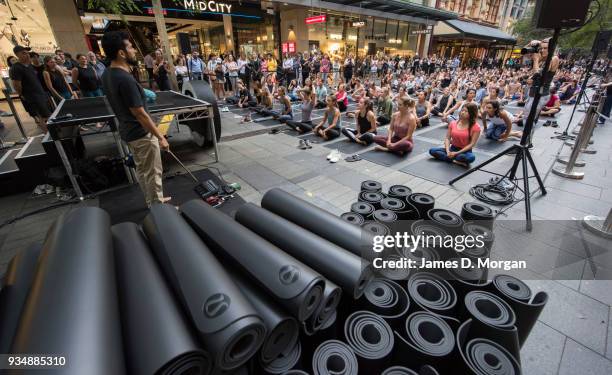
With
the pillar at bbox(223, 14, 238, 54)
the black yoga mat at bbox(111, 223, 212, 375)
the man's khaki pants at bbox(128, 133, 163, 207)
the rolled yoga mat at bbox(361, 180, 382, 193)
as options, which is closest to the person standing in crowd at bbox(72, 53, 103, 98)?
the man's khaki pants at bbox(128, 133, 163, 207)

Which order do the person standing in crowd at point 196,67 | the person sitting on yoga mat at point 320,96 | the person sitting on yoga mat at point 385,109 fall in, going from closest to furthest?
the person sitting on yoga mat at point 385,109, the person sitting on yoga mat at point 320,96, the person standing in crowd at point 196,67

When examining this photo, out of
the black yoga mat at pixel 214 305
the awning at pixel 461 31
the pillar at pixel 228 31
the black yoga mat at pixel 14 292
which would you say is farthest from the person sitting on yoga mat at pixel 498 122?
the awning at pixel 461 31

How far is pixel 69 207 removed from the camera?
14.6 ft

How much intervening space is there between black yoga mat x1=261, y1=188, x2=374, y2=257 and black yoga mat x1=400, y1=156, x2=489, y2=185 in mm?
3757

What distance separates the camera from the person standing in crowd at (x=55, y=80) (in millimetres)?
7777

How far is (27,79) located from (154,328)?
8761 millimetres

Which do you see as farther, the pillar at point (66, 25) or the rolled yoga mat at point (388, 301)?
the pillar at point (66, 25)

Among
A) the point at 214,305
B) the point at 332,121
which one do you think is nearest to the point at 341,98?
the point at 332,121

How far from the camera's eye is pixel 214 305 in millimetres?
1222

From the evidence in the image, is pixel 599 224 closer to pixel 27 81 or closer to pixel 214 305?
pixel 214 305

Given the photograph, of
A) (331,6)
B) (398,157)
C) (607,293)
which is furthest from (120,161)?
(331,6)

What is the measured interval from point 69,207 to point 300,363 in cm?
495

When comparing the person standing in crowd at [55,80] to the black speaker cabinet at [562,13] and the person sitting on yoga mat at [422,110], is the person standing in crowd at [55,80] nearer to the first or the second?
the person sitting on yoga mat at [422,110]

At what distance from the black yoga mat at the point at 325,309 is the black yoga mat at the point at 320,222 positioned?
39cm
